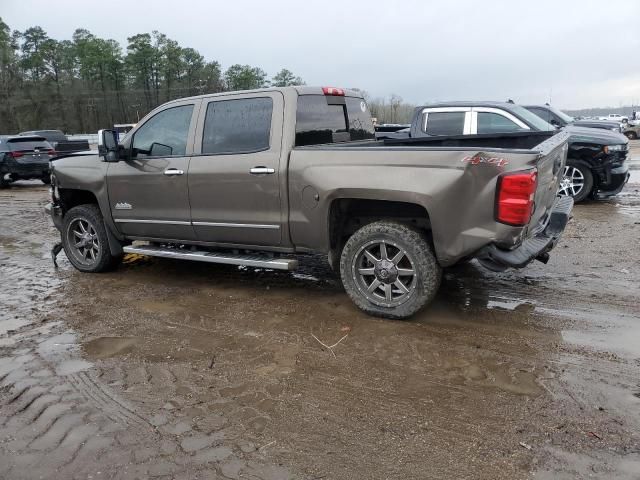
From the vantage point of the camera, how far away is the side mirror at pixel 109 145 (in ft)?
18.2

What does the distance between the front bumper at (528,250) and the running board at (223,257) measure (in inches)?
66.2

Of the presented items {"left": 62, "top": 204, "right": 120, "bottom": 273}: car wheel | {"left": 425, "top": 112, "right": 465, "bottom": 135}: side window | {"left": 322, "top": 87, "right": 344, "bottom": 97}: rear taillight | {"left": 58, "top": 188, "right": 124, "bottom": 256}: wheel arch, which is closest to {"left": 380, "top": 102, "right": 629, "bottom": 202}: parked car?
{"left": 425, "top": 112, "right": 465, "bottom": 135}: side window

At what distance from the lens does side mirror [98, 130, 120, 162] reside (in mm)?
5555

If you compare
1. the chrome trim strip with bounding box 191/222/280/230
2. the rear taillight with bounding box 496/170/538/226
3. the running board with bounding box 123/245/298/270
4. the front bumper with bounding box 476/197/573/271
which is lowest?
the running board with bounding box 123/245/298/270

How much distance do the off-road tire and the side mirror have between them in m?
7.68

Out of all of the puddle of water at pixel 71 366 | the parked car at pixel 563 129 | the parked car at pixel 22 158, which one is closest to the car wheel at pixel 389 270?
the puddle of water at pixel 71 366

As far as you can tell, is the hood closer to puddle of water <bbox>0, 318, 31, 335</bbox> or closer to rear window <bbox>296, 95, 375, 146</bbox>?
rear window <bbox>296, 95, 375, 146</bbox>

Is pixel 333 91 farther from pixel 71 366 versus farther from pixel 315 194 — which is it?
pixel 71 366

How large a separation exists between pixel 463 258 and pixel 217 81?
65.4 metres

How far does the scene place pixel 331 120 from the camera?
532 centimetres

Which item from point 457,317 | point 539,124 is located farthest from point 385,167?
point 539,124

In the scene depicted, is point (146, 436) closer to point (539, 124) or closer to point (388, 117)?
point (539, 124)

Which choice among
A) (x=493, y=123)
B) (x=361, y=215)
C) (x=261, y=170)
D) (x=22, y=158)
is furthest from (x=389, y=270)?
(x=22, y=158)

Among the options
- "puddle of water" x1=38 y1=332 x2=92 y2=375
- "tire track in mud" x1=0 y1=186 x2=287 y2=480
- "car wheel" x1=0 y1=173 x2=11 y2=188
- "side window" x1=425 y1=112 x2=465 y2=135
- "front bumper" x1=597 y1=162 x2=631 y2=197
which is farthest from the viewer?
"car wheel" x1=0 y1=173 x2=11 y2=188
